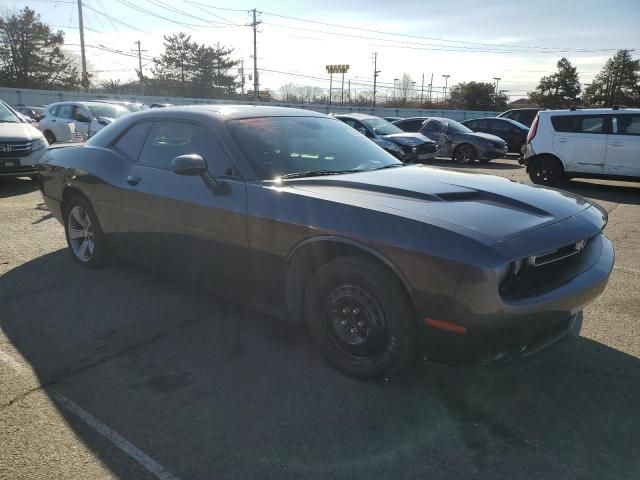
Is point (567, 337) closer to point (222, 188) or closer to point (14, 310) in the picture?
point (222, 188)

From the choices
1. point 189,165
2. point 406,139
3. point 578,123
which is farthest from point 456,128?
point 189,165

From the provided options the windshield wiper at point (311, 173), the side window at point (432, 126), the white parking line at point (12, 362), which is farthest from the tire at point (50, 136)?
the windshield wiper at point (311, 173)

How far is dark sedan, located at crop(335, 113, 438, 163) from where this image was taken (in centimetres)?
1297

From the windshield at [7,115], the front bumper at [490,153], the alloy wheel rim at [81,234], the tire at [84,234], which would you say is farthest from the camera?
the front bumper at [490,153]

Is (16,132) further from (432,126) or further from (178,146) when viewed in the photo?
(432,126)

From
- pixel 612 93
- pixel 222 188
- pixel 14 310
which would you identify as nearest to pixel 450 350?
pixel 222 188

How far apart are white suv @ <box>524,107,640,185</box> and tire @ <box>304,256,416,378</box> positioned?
9.37 m

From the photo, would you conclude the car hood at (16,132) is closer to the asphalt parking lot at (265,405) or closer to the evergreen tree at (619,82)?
the asphalt parking lot at (265,405)

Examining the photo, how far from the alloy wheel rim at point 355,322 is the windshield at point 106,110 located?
1302 cm

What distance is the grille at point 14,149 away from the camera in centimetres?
891

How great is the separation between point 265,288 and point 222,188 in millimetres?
723

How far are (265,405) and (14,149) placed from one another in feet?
28.0

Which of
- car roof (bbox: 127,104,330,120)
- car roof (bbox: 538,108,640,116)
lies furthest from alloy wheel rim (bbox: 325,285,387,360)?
car roof (bbox: 538,108,640,116)

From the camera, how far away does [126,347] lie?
3344 millimetres
